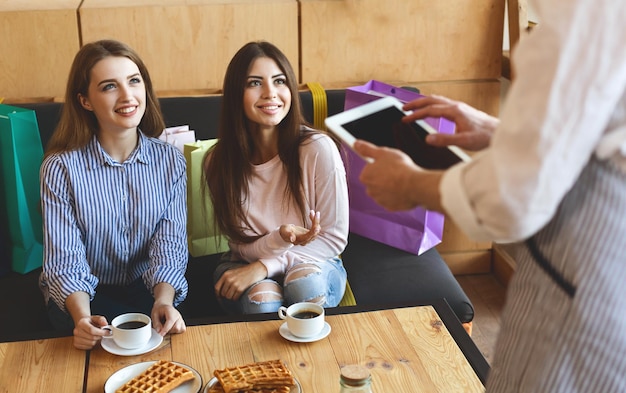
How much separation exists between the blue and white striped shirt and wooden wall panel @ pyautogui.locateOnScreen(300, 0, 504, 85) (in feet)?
3.07

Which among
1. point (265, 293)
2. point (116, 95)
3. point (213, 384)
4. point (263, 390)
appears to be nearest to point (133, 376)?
point (213, 384)

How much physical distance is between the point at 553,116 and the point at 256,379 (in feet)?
2.86

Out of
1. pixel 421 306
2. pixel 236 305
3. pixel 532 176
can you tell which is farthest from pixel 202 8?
pixel 532 176

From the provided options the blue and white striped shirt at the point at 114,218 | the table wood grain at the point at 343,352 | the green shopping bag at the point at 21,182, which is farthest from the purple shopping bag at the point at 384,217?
the green shopping bag at the point at 21,182

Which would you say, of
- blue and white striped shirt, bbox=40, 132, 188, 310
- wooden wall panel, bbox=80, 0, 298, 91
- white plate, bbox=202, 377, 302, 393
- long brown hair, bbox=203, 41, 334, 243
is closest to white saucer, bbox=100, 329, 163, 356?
white plate, bbox=202, 377, 302, 393

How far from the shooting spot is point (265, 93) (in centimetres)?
233

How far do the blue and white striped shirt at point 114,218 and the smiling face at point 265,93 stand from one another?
27 cm

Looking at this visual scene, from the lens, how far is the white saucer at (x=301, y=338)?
1.73m

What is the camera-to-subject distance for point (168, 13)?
292cm

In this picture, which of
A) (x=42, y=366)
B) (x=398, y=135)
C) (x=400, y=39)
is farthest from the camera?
(x=400, y=39)

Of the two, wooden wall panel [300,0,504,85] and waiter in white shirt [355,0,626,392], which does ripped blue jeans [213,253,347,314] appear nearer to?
wooden wall panel [300,0,504,85]

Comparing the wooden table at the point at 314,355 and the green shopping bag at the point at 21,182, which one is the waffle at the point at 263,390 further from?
the green shopping bag at the point at 21,182

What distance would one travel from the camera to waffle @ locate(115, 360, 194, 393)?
153 cm

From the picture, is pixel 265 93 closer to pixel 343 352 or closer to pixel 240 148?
pixel 240 148
